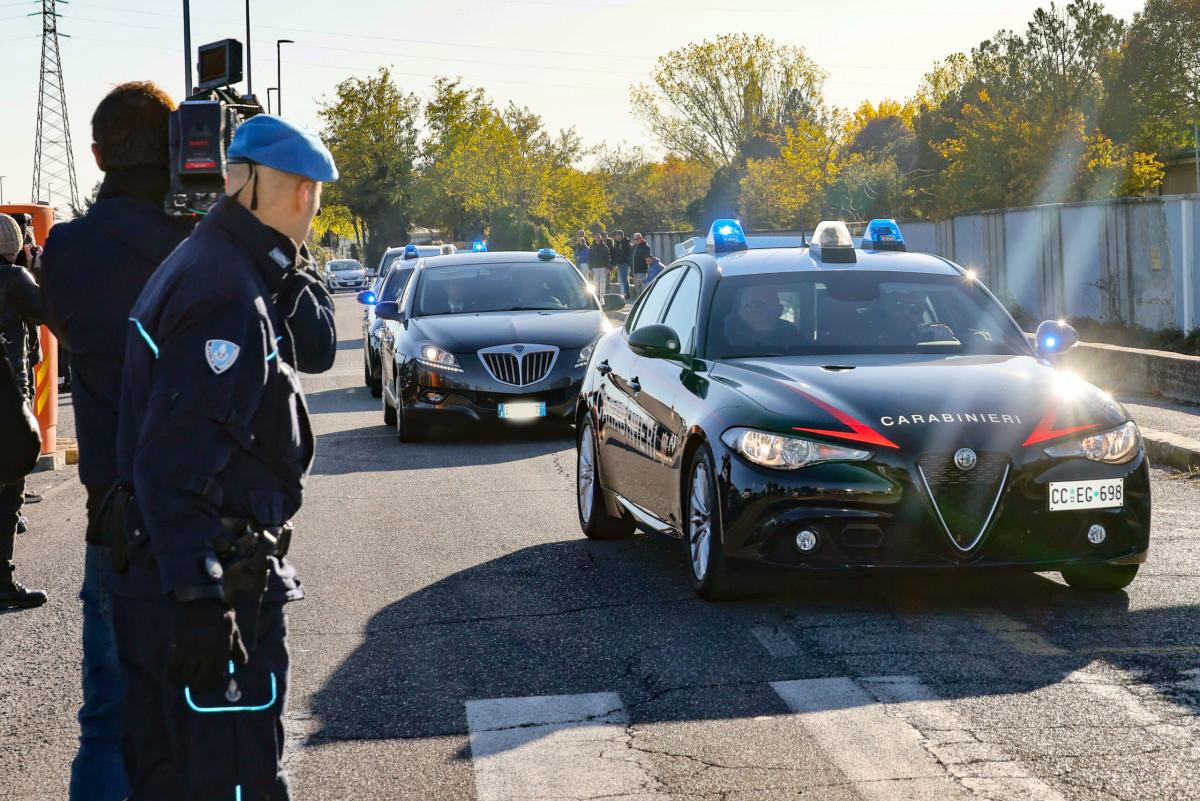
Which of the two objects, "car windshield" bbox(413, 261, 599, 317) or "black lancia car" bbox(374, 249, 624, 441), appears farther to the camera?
"car windshield" bbox(413, 261, 599, 317)

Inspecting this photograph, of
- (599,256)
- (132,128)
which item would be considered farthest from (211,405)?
(599,256)

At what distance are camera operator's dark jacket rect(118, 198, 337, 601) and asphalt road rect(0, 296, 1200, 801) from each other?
5.77 ft

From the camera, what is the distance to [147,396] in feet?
11.0

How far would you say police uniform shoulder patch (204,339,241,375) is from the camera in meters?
3.23

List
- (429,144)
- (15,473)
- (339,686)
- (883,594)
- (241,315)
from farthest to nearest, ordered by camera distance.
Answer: (429,144) → (883,594) → (15,473) → (339,686) → (241,315)

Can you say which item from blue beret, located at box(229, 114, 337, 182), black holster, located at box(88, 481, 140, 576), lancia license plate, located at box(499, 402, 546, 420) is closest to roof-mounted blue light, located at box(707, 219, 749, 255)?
lancia license plate, located at box(499, 402, 546, 420)

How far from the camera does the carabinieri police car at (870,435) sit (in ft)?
22.5

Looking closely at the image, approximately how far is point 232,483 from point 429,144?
87444 mm

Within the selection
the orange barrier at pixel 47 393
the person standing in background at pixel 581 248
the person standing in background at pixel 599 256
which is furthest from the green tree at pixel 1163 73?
the orange barrier at pixel 47 393

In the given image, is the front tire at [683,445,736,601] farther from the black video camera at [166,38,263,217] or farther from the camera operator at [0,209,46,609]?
the black video camera at [166,38,263,217]

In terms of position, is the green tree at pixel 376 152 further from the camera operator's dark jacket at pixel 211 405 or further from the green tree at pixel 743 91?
the camera operator's dark jacket at pixel 211 405

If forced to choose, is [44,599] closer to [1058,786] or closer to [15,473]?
[15,473]

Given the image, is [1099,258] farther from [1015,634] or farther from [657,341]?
[1015,634]

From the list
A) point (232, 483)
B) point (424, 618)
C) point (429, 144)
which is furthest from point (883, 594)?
point (429, 144)
